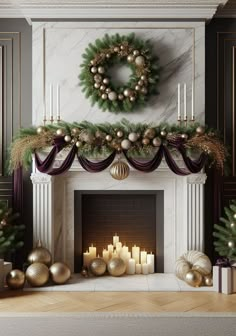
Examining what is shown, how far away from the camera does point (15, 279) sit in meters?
4.55

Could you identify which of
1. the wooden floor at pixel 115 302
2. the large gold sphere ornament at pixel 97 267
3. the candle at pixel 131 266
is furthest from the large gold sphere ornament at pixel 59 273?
the candle at pixel 131 266

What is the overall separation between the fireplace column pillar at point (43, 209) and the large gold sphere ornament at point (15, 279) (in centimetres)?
45

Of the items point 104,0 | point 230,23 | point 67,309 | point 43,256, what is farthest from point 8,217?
point 230,23

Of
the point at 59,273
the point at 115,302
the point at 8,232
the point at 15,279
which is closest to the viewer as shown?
the point at 115,302

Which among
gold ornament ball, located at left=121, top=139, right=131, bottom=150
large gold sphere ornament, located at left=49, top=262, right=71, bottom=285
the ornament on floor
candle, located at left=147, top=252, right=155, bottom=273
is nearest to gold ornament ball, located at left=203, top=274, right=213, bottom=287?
the ornament on floor

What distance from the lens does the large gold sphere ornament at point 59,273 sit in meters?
4.67

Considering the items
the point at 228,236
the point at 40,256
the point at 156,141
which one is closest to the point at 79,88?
the point at 156,141

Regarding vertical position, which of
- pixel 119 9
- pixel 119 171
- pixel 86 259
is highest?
pixel 119 9

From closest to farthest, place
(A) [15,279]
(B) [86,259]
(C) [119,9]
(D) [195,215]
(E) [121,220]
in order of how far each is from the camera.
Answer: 1. (A) [15,279]
2. (C) [119,9]
3. (D) [195,215]
4. (B) [86,259]
5. (E) [121,220]

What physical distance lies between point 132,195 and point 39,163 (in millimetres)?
1069

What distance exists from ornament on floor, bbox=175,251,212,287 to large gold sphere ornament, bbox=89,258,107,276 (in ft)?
2.40

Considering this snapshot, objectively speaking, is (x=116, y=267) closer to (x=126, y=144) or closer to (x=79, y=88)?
(x=126, y=144)

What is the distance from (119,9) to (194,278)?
2.70 metres

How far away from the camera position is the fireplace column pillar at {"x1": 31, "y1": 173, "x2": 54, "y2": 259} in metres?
4.94
